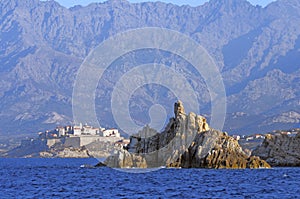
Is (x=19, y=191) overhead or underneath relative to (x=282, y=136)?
underneath

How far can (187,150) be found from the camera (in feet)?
421

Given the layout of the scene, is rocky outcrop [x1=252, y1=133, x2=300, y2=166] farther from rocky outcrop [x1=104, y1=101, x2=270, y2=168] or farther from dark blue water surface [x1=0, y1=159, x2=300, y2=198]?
dark blue water surface [x1=0, y1=159, x2=300, y2=198]

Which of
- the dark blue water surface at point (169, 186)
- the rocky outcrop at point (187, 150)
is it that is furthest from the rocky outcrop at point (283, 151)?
the dark blue water surface at point (169, 186)

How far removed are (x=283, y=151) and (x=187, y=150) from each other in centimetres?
2622

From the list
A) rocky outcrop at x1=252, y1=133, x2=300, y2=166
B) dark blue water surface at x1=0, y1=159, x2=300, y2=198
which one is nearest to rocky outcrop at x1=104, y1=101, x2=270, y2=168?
dark blue water surface at x1=0, y1=159, x2=300, y2=198

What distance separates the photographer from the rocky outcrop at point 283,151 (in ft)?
481

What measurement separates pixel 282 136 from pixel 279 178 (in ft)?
140

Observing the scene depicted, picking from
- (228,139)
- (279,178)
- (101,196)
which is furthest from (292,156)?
(101,196)

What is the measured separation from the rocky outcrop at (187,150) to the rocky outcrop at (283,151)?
1336cm

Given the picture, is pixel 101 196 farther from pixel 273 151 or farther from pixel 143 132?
pixel 273 151

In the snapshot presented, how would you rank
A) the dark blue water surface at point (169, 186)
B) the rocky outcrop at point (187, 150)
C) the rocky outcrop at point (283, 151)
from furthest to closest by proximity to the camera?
the rocky outcrop at point (283, 151), the rocky outcrop at point (187, 150), the dark blue water surface at point (169, 186)

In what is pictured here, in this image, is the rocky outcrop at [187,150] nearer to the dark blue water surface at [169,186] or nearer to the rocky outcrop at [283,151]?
the dark blue water surface at [169,186]

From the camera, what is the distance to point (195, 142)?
5032 inches

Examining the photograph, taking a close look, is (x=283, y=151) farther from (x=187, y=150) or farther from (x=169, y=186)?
(x=169, y=186)
